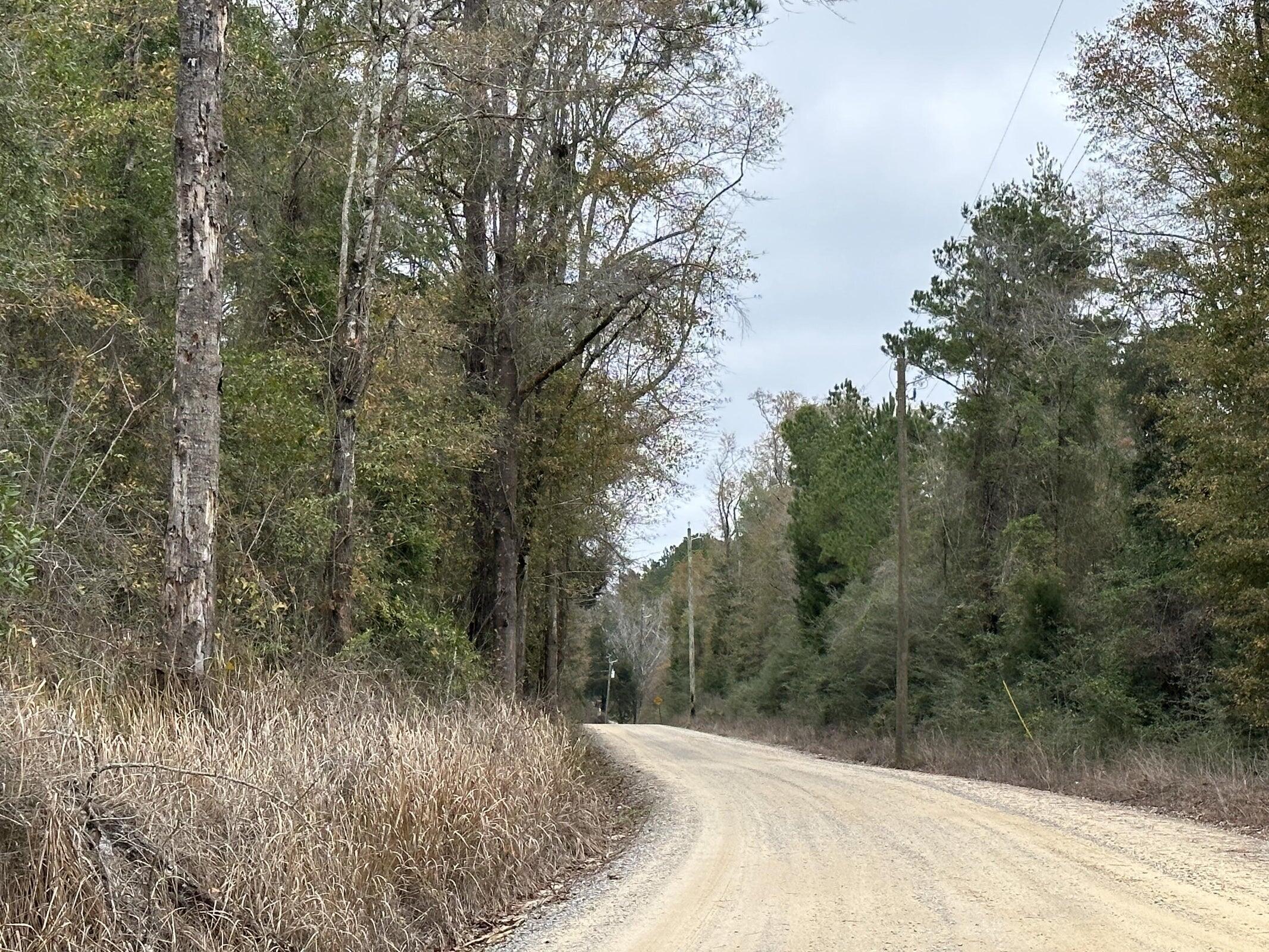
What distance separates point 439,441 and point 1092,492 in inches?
610

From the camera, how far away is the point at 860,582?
32.1 m

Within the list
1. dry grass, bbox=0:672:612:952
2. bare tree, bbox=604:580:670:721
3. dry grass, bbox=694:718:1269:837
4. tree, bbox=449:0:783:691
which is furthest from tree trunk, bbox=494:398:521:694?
bare tree, bbox=604:580:670:721

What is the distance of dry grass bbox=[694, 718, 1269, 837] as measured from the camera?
37.4ft

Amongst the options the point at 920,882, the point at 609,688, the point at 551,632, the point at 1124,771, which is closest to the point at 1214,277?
the point at 1124,771

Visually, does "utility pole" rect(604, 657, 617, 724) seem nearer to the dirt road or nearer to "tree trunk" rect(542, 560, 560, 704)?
"tree trunk" rect(542, 560, 560, 704)

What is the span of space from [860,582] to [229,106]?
22.8m

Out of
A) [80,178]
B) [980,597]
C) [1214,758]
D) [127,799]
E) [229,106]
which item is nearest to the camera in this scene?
[127,799]

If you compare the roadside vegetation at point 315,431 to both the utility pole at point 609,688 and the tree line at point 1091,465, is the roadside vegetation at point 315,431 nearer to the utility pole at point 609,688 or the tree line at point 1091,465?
the tree line at point 1091,465

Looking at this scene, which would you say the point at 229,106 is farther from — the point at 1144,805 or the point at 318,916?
the point at 1144,805

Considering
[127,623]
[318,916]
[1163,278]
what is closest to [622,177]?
[1163,278]

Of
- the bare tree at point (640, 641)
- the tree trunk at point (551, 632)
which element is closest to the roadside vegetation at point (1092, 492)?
the tree trunk at point (551, 632)

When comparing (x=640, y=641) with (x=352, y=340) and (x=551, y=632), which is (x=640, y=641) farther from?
(x=352, y=340)

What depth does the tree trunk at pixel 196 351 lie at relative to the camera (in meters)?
8.55

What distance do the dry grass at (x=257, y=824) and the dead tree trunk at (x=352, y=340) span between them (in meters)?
2.63
